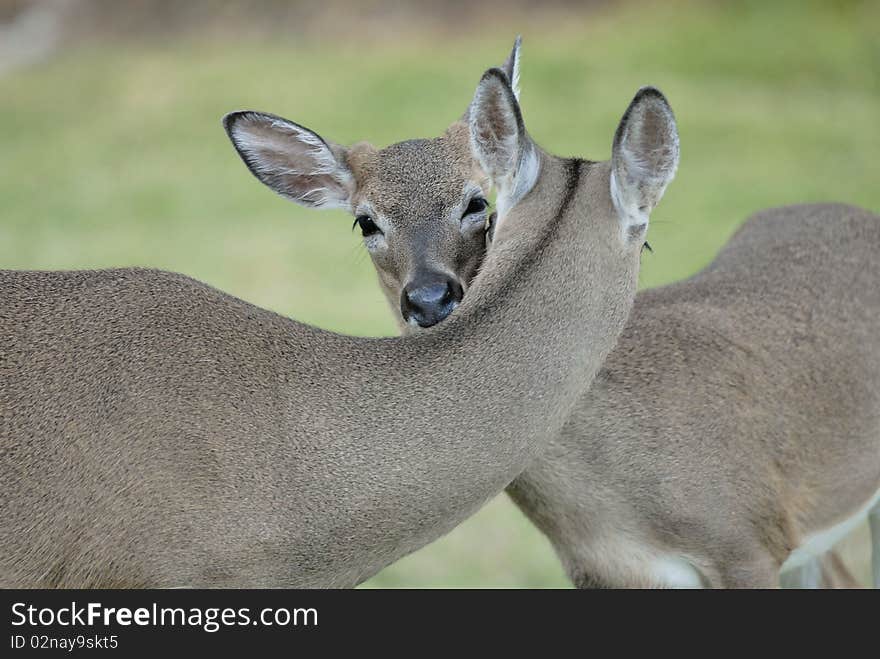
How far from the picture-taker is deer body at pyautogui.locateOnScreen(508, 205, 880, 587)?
4219 millimetres

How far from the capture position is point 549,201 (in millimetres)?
3609

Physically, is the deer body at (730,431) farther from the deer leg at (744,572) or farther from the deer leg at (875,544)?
the deer leg at (875,544)

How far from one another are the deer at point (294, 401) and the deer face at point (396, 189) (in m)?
0.69

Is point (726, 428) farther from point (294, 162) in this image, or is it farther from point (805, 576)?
point (294, 162)

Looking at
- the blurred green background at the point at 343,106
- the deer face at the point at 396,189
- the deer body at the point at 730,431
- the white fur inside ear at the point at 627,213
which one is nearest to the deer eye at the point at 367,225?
the deer face at the point at 396,189

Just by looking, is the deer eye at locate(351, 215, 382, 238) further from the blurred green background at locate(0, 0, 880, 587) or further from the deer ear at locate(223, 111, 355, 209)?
the blurred green background at locate(0, 0, 880, 587)

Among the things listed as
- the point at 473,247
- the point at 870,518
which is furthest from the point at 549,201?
the point at 870,518

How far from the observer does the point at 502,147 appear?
3.66m

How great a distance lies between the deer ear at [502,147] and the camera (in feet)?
11.9

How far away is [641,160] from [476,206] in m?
1.13

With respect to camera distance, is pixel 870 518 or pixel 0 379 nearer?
pixel 0 379

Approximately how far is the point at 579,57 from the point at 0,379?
16634mm
